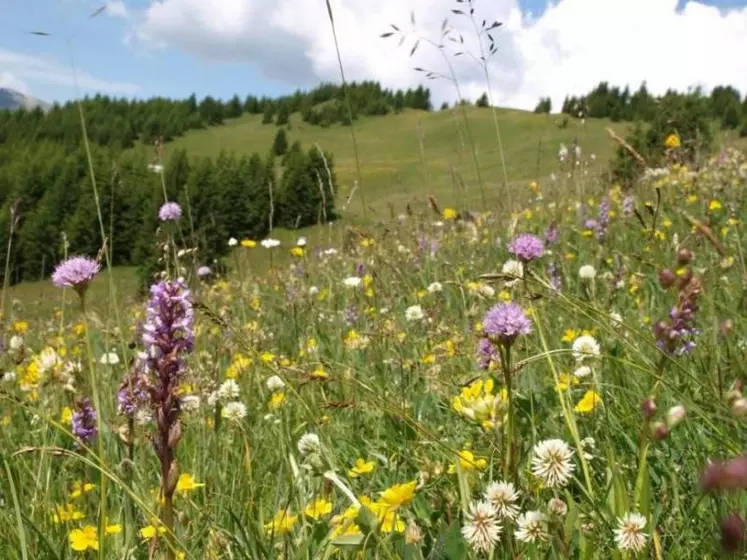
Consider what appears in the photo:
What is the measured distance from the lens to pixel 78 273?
4.32 ft

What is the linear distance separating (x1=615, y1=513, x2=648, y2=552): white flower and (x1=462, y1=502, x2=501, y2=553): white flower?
0.17 meters

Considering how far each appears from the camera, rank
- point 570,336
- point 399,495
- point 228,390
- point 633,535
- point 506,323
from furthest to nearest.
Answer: point 570,336 < point 228,390 < point 506,323 < point 399,495 < point 633,535

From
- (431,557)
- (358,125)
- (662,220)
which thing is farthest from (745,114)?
(431,557)

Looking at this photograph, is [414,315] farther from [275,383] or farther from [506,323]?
[506,323]

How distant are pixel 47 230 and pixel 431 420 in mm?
69800

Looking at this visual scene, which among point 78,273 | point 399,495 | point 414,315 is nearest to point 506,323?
point 399,495

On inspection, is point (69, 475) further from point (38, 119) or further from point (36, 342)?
point (38, 119)

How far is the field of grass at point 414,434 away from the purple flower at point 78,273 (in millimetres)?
160

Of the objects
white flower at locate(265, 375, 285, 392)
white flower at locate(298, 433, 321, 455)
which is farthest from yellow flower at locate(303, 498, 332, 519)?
white flower at locate(265, 375, 285, 392)

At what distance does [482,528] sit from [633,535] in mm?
203

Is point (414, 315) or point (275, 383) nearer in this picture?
point (275, 383)

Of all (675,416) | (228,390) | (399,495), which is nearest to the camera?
(675,416)

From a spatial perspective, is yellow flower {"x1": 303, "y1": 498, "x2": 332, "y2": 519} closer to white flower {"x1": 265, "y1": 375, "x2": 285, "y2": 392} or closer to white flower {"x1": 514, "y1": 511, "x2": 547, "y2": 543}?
white flower {"x1": 514, "y1": 511, "x2": 547, "y2": 543}

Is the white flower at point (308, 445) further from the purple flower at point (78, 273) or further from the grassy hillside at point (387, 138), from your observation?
the grassy hillside at point (387, 138)
